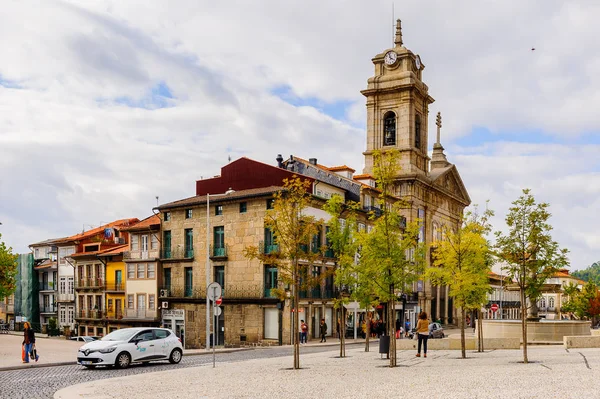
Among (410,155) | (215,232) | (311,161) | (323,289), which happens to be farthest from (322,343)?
(410,155)

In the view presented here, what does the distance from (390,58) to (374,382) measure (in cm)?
6707

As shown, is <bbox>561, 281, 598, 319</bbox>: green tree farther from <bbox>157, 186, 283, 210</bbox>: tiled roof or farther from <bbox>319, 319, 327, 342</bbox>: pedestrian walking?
<bbox>157, 186, 283, 210</bbox>: tiled roof

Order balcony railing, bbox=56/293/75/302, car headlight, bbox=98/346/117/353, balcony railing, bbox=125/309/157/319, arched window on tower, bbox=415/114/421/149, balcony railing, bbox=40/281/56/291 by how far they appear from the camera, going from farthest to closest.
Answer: arched window on tower, bbox=415/114/421/149
balcony railing, bbox=40/281/56/291
balcony railing, bbox=56/293/75/302
balcony railing, bbox=125/309/157/319
car headlight, bbox=98/346/117/353

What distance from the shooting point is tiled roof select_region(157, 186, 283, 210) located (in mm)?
49341

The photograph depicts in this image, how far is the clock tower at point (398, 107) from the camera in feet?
261

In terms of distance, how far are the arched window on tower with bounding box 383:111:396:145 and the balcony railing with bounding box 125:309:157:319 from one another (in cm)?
3525

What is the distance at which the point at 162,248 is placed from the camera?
187 feet

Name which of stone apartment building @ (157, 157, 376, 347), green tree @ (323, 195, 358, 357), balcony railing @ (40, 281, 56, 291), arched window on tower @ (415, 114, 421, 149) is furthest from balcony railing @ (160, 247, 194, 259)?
arched window on tower @ (415, 114, 421, 149)

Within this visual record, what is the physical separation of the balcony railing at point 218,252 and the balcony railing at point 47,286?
30.7 m

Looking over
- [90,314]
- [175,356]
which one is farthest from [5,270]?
[175,356]

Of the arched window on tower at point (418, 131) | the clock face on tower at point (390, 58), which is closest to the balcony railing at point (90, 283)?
the arched window on tower at point (418, 131)

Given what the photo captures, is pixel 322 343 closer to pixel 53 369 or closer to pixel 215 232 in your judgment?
pixel 215 232

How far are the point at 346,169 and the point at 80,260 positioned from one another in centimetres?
2569

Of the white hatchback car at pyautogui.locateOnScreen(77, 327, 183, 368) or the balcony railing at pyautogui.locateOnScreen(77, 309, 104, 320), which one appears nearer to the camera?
the white hatchback car at pyautogui.locateOnScreen(77, 327, 183, 368)
